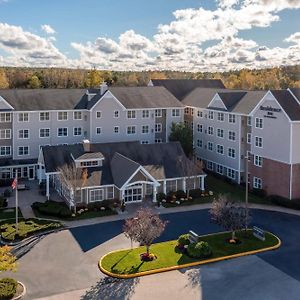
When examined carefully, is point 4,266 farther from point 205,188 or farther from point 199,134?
point 199,134

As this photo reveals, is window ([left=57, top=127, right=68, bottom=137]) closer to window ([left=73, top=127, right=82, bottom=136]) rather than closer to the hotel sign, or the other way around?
window ([left=73, top=127, right=82, bottom=136])

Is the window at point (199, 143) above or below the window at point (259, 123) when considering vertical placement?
below

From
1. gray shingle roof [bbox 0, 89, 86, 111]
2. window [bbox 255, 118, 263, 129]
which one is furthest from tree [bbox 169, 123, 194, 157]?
gray shingle roof [bbox 0, 89, 86, 111]

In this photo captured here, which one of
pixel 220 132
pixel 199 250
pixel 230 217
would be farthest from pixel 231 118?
pixel 199 250

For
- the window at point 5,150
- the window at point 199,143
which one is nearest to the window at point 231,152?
the window at point 199,143

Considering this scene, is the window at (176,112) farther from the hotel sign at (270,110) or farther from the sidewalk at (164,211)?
A: the sidewalk at (164,211)

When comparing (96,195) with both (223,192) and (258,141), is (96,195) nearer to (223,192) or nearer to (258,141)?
(223,192)
